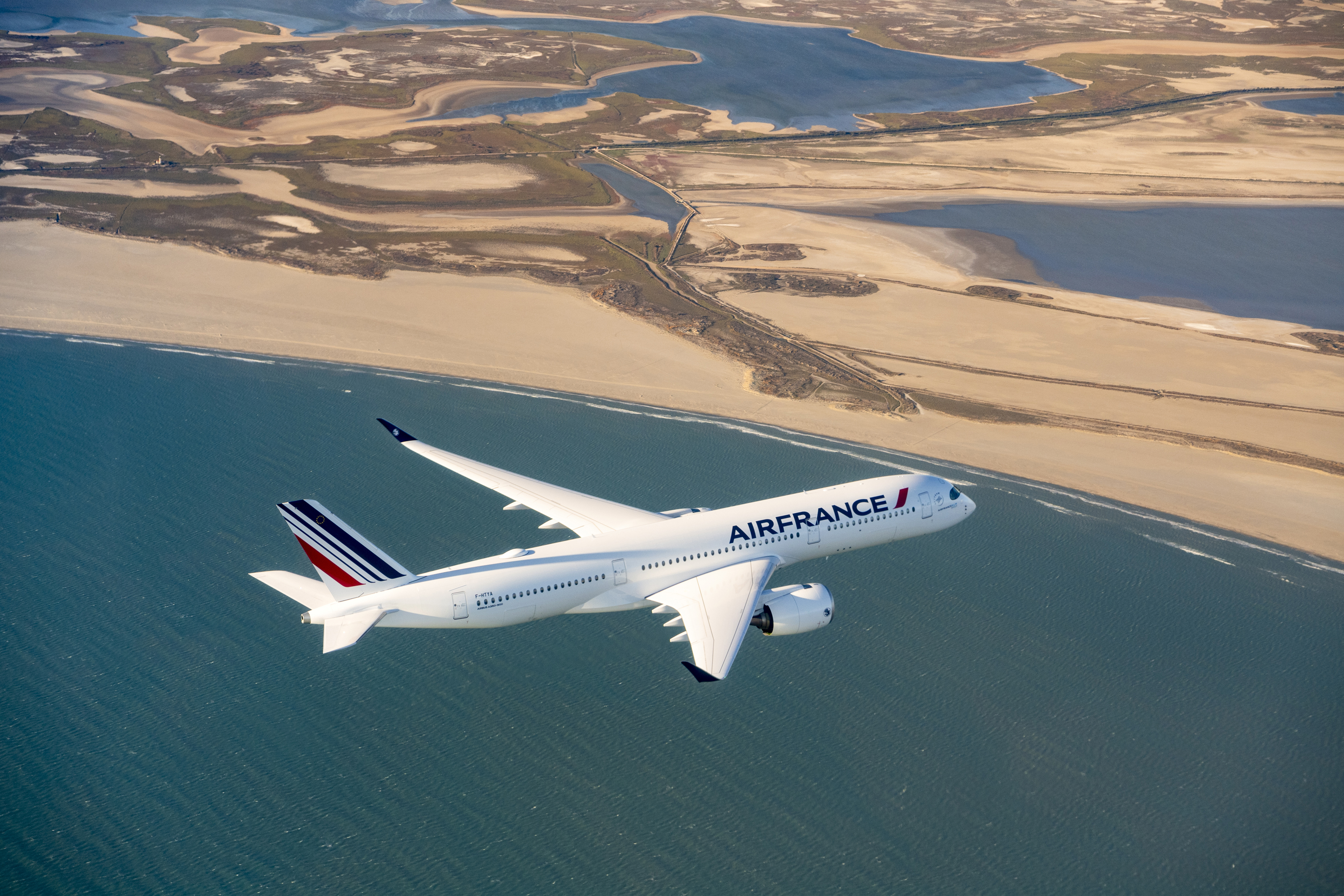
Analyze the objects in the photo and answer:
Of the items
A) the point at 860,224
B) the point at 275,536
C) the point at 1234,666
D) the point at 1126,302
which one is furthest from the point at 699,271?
the point at 1234,666

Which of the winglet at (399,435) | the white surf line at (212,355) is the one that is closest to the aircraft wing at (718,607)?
the winglet at (399,435)

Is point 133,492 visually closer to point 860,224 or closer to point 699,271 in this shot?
point 699,271

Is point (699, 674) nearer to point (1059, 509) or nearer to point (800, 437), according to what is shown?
point (1059, 509)

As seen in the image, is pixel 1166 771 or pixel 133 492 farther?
Answer: pixel 133 492

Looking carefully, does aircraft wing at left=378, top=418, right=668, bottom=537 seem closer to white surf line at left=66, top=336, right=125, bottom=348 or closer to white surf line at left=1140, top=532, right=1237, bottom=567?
white surf line at left=1140, top=532, right=1237, bottom=567

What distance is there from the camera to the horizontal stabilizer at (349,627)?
64188 mm

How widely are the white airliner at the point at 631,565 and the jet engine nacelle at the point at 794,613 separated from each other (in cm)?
10

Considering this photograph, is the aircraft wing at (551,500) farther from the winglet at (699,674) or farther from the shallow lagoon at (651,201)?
the shallow lagoon at (651,201)

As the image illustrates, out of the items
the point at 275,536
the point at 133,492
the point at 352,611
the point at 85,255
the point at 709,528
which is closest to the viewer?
the point at 352,611

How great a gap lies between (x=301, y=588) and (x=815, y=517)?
38.8 m

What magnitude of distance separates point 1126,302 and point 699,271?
65.0 meters

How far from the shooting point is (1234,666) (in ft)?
259

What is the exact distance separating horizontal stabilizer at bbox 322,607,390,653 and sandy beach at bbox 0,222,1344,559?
5882 cm

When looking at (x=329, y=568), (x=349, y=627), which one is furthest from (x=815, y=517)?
(x=329, y=568)
